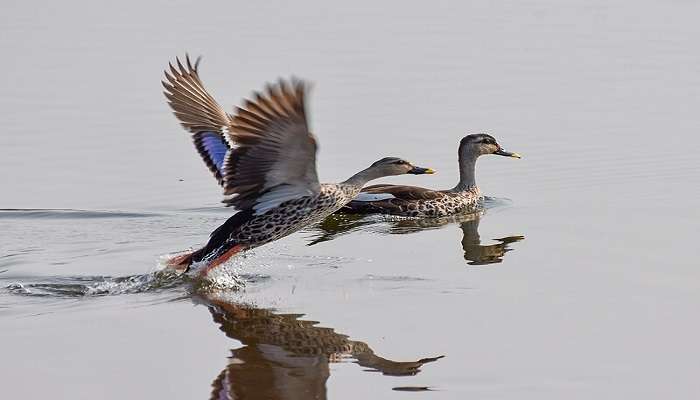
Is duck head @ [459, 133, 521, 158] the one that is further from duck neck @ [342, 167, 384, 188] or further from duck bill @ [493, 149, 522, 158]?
duck neck @ [342, 167, 384, 188]

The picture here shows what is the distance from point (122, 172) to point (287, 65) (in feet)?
12.2

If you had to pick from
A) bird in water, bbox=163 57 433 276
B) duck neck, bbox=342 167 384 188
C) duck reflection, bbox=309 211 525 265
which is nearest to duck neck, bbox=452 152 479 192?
duck reflection, bbox=309 211 525 265

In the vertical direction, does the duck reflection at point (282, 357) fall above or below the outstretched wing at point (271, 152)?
below

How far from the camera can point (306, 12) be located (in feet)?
61.8

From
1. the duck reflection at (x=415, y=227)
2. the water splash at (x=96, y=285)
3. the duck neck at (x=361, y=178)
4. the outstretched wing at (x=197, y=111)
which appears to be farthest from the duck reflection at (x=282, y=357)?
the duck reflection at (x=415, y=227)

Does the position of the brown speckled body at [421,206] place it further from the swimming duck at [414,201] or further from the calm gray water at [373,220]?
the calm gray water at [373,220]

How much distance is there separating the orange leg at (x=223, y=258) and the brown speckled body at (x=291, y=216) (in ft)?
0.14

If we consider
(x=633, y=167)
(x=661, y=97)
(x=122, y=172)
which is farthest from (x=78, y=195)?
(x=661, y=97)

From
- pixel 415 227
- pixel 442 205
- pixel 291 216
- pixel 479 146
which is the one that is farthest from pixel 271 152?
pixel 479 146

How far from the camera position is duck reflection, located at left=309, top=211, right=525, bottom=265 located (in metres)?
9.77

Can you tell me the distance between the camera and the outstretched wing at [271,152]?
737 cm

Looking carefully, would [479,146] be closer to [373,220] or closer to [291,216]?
[373,220]

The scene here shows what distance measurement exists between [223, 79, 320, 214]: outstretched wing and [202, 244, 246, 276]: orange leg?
419mm

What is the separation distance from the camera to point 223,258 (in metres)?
8.86
